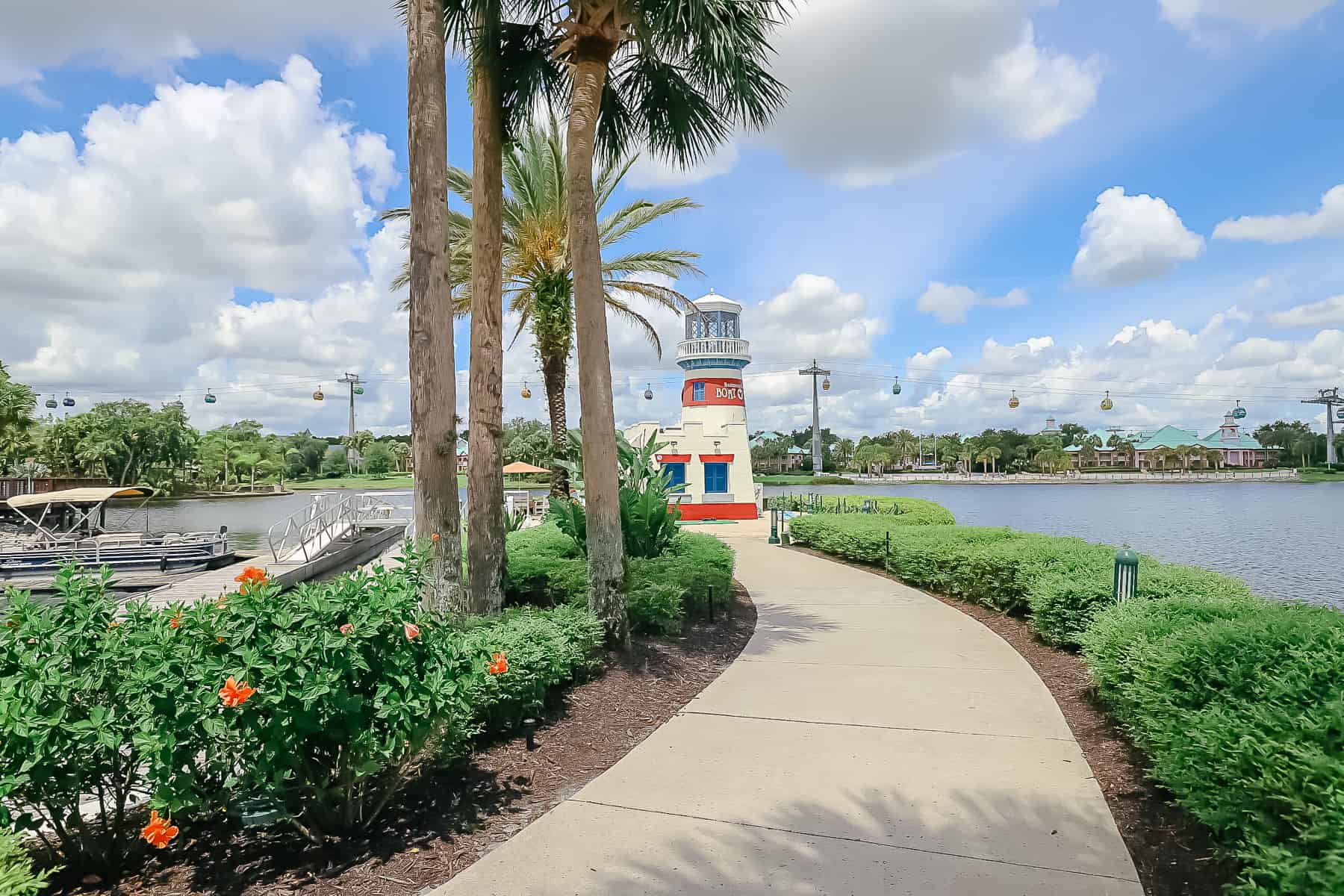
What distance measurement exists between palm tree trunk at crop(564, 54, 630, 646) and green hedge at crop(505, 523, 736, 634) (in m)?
0.42

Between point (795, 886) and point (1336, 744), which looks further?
point (795, 886)

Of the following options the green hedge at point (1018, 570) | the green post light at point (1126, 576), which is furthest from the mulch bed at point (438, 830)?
the green post light at point (1126, 576)

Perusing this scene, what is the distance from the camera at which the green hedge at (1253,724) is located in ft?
7.99

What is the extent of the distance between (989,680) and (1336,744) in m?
3.91

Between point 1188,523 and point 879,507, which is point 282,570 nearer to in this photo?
point 879,507

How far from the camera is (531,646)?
16.8 feet

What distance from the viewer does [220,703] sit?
2965 mm

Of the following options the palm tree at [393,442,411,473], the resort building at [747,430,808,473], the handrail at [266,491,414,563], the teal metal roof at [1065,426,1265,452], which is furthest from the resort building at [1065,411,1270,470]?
the handrail at [266,491,414,563]

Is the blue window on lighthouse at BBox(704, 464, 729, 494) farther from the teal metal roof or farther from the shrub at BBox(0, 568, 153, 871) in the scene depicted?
the teal metal roof

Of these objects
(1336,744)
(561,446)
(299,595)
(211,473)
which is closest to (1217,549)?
(561,446)

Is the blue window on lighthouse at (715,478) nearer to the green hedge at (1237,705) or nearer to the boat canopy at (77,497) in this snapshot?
the boat canopy at (77,497)

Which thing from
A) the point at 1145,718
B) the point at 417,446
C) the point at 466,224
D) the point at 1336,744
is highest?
the point at 466,224

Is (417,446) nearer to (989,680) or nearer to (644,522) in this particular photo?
(644,522)

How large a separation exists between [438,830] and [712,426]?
22.8 m
